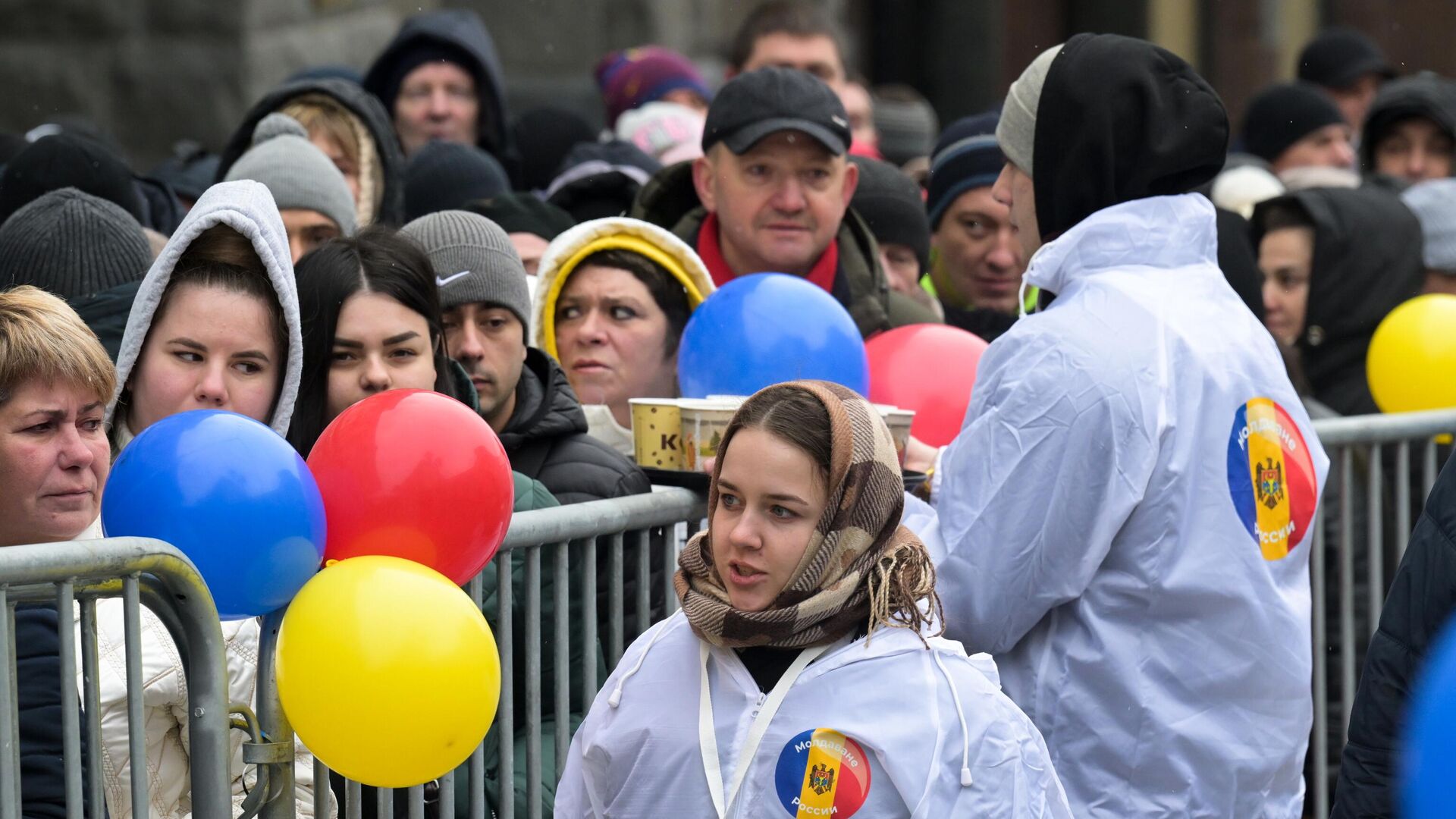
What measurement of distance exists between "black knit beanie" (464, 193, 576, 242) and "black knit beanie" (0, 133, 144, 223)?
102 centimetres

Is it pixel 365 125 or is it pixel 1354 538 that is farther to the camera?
pixel 365 125

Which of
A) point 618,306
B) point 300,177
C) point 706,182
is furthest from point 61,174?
point 706,182

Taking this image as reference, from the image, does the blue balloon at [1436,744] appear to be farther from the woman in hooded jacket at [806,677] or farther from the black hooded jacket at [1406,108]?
the black hooded jacket at [1406,108]

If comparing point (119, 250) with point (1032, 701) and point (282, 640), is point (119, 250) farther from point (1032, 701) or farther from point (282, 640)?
point (1032, 701)

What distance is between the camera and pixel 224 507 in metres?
2.87

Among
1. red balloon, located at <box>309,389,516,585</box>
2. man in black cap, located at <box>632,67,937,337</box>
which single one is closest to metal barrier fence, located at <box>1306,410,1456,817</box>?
man in black cap, located at <box>632,67,937,337</box>

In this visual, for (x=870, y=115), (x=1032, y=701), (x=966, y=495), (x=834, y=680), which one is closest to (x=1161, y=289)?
(x=966, y=495)

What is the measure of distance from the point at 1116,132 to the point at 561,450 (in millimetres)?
1354

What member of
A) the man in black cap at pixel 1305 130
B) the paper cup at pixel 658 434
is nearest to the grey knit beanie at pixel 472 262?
the paper cup at pixel 658 434

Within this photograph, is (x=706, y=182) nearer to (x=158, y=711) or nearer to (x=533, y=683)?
(x=533, y=683)

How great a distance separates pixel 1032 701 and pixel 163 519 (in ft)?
5.44

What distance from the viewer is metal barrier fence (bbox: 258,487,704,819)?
3566 mm

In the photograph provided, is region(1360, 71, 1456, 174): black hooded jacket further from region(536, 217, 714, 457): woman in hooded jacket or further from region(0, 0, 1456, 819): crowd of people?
region(536, 217, 714, 457): woman in hooded jacket

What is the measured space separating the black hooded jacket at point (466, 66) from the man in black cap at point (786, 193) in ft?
7.32
